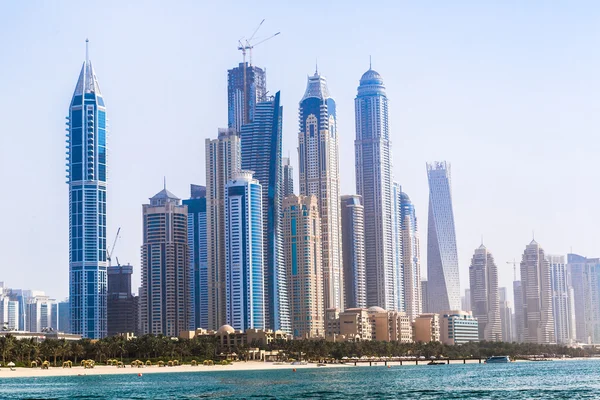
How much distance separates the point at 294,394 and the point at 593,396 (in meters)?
40.7

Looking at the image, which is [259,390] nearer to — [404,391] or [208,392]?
[208,392]

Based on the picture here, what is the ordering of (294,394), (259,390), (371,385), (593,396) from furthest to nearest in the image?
(371,385)
(259,390)
(294,394)
(593,396)

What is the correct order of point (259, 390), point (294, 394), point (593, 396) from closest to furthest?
point (593, 396) → point (294, 394) → point (259, 390)

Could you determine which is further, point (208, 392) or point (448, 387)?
point (448, 387)

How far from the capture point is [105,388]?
563 ft

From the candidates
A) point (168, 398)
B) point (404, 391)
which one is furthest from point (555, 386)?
point (168, 398)

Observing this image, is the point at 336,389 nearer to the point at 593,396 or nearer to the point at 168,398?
the point at 168,398

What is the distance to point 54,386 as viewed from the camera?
7018 inches

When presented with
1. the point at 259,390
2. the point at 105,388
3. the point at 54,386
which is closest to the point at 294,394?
the point at 259,390

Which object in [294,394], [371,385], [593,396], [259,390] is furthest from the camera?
[371,385]

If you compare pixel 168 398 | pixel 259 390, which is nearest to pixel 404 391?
pixel 259 390

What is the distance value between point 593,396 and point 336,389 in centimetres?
4178

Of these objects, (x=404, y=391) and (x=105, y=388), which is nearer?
(x=404, y=391)

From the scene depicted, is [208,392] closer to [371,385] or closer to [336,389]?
[336,389]
